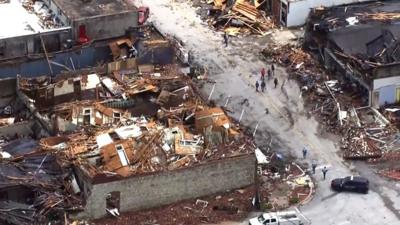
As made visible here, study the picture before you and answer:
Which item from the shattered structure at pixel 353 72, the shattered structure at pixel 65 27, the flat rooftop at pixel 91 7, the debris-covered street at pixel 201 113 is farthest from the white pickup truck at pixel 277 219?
the flat rooftop at pixel 91 7

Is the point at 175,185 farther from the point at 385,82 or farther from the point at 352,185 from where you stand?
the point at 385,82

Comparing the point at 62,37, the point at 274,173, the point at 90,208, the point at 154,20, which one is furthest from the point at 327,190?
the point at 154,20

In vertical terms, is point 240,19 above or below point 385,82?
above

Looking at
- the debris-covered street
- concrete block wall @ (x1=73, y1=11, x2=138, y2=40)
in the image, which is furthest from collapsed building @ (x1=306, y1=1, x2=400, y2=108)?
concrete block wall @ (x1=73, y1=11, x2=138, y2=40)

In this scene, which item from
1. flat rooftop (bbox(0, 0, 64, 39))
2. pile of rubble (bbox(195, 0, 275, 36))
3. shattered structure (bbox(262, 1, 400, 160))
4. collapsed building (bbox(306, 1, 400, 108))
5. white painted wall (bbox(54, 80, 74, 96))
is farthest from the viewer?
pile of rubble (bbox(195, 0, 275, 36))

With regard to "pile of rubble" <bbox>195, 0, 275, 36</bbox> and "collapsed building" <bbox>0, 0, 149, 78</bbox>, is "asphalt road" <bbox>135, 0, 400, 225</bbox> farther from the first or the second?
"collapsed building" <bbox>0, 0, 149, 78</bbox>

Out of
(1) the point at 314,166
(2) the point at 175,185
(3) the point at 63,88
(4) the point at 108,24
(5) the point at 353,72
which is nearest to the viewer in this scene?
(2) the point at 175,185

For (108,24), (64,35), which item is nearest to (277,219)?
(108,24)
